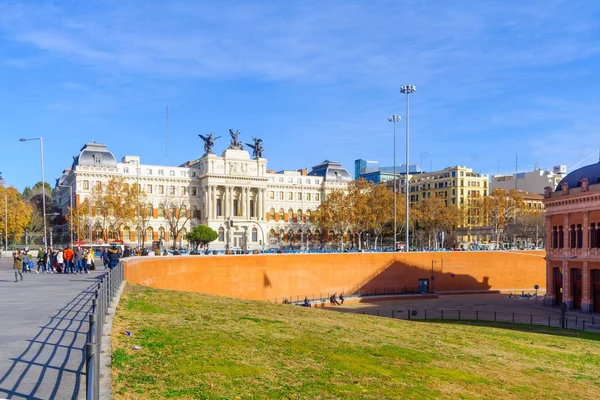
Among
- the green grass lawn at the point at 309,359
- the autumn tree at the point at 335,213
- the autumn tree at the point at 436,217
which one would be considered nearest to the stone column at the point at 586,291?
the green grass lawn at the point at 309,359

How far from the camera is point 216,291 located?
55.0 metres

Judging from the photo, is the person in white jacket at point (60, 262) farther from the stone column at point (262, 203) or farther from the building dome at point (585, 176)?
the stone column at point (262, 203)

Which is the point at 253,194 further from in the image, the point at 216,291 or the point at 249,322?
the point at 249,322

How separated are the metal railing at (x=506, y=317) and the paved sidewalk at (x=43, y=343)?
3267cm

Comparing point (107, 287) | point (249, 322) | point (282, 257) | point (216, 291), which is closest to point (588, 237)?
point (282, 257)

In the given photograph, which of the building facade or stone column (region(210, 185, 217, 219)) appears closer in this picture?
stone column (region(210, 185, 217, 219))

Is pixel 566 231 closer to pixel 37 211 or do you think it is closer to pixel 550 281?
pixel 550 281

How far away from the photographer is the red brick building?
52875 millimetres

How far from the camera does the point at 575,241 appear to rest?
56.0 m

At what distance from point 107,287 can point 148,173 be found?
8928cm

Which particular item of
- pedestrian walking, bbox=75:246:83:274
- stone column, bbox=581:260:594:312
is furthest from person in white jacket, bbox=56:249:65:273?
stone column, bbox=581:260:594:312

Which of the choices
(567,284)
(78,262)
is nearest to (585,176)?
(567,284)

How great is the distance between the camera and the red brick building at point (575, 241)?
5288cm

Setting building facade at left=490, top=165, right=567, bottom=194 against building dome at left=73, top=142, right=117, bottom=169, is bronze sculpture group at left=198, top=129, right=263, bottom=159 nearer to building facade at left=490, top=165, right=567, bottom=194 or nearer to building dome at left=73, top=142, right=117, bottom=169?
building dome at left=73, top=142, right=117, bottom=169
